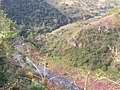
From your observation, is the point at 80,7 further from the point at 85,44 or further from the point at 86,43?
the point at 85,44

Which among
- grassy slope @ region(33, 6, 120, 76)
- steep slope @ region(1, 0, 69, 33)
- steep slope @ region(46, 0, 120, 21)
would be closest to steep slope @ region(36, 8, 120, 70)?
grassy slope @ region(33, 6, 120, 76)

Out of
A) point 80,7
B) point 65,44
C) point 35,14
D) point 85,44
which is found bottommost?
point 65,44

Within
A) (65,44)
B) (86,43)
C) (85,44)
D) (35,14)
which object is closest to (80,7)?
(35,14)

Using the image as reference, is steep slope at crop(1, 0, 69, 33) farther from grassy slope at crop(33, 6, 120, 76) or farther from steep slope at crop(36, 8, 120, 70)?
grassy slope at crop(33, 6, 120, 76)

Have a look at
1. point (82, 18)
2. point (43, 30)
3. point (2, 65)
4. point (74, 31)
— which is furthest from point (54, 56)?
point (2, 65)

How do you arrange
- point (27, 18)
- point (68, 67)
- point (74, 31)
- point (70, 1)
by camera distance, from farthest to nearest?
1. point (70, 1)
2. point (27, 18)
3. point (74, 31)
4. point (68, 67)

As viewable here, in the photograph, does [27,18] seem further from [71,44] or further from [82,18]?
[71,44]
